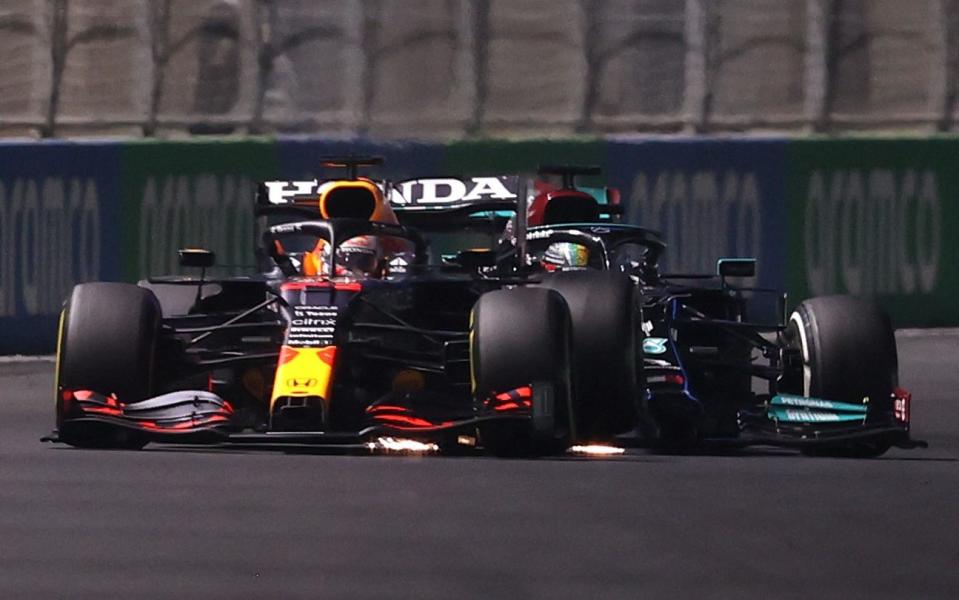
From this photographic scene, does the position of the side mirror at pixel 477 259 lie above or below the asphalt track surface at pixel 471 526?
above

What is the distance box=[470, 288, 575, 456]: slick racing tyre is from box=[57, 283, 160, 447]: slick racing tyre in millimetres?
1668

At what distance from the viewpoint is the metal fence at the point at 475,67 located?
19672 mm

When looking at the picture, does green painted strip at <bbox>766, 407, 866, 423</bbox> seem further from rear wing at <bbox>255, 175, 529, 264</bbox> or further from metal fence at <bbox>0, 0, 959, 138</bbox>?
metal fence at <bbox>0, 0, 959, 138</bbox>

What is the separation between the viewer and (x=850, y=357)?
1231cm

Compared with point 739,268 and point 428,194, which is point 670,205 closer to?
point 428,194

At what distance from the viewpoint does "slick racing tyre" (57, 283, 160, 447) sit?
1170cm

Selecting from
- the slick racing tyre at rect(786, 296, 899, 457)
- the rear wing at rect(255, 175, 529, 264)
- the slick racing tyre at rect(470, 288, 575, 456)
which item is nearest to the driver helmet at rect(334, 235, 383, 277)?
the rear wing at rect(255, 175, 529, 264)

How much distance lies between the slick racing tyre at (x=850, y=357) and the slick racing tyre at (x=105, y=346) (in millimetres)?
3330

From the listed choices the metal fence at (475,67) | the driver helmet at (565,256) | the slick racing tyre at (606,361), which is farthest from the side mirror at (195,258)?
the metal fence at (475,67)

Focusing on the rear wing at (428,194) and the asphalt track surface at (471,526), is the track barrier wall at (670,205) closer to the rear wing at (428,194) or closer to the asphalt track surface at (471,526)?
the rear wing at (428,194)

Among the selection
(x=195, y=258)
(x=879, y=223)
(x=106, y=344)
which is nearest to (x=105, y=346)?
(x=106, y=344)

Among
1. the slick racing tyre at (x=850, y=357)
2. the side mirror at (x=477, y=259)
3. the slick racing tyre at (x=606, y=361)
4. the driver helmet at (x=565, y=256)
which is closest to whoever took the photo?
the slick racing tyre at (x=606, y=361)

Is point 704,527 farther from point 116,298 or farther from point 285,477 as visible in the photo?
point 116,298

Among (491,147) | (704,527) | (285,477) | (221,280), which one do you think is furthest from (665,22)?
(704,527)
